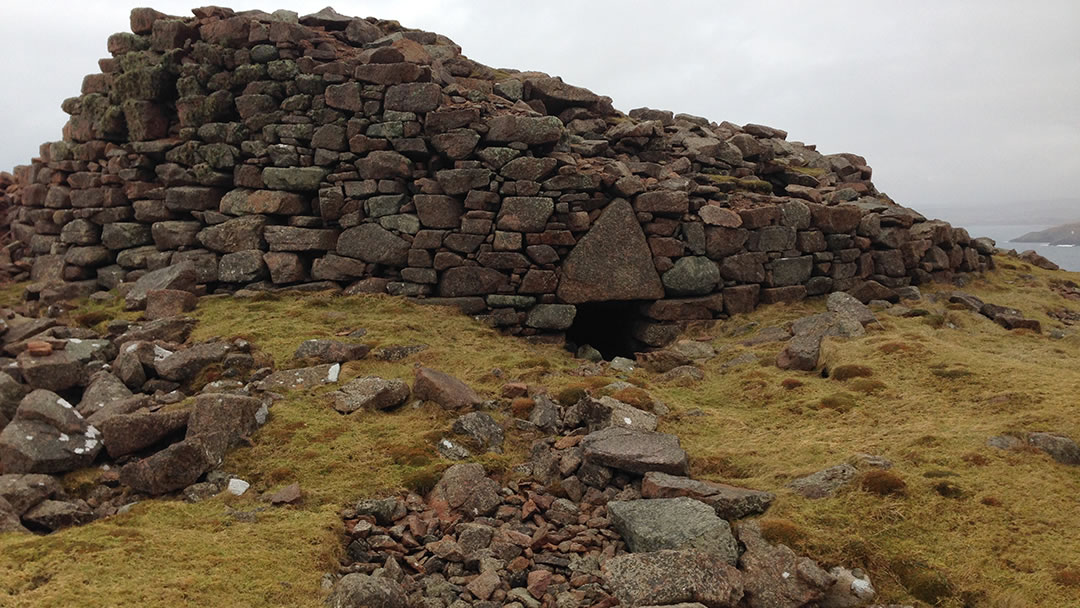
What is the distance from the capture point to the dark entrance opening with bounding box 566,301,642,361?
21641 millimetres

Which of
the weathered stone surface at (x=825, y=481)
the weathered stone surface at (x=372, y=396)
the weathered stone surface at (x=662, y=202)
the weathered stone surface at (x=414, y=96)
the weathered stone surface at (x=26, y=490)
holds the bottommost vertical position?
the weathered stone surface at (x=26, y=490)

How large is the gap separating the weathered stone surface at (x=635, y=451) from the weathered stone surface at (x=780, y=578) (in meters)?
2.17

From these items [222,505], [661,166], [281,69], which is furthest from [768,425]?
[281,69]

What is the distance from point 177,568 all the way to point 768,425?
9861 mm

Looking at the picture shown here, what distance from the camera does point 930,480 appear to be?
1029cm

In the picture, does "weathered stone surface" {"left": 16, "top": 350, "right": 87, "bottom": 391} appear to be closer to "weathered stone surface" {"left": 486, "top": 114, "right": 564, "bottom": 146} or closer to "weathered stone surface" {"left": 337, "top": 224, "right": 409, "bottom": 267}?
"weathered stone surface" {"left": 337, "top": 224, "right": 409, "bottom": 267}

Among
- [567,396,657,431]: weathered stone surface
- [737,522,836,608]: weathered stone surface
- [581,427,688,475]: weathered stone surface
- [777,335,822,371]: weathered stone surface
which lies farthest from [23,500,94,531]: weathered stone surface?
[777,335,822,371]: weathered stone surface

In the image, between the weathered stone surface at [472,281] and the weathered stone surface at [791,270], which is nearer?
the weathered stone surface at [472,281]

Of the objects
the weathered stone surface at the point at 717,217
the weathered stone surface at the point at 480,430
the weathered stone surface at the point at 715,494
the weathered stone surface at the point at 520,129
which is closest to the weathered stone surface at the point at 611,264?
the weathered stone surface at the point at 717,217

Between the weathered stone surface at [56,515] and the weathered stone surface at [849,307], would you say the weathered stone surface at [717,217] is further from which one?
the weathered stone surface at [56,515]

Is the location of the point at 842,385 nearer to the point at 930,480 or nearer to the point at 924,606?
the point at 930,480

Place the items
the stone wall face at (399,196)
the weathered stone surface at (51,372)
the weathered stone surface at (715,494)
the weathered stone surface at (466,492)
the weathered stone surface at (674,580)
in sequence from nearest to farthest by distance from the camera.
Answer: the weathered stone surface at (674,580) < the weathered stone surface at (715,494) < the weathered stone surface at (466,492) < the weathered stone surface at (51,372) < the stone wall face at (399,196)

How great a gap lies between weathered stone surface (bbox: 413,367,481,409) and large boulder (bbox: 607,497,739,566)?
14.7ft

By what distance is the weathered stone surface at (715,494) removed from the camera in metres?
9.99
